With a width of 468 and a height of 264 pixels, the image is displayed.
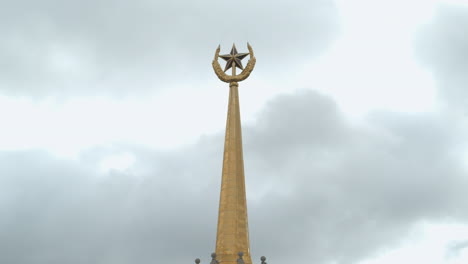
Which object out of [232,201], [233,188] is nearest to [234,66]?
[233,188]

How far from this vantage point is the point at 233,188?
3078 cm

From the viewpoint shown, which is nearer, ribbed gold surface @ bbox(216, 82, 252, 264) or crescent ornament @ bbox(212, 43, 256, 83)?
ribbed gold surface @ bbox(216, 82, 252, 264)

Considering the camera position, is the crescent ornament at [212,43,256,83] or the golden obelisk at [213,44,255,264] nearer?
the golden obelisk at [213,44,255,264]

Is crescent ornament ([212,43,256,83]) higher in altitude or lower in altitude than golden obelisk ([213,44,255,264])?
higher

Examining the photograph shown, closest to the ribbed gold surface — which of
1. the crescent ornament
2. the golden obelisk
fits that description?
the golden obelisk

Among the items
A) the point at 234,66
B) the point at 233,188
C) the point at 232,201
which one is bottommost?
the point at 232,201

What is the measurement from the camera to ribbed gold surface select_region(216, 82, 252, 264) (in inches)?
1153

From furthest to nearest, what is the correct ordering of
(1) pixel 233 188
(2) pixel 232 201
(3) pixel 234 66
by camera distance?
(3) pixel 234 66, (1) pixel 233 188, (2) pixel 232 201

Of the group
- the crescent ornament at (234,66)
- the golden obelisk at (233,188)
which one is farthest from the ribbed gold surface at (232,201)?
the crescent ornament at (234,66)

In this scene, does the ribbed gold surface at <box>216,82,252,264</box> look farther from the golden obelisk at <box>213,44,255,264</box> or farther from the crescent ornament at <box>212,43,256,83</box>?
the crescent ornament at <box>212,43,256,83</box>

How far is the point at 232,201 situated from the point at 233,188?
73 centimetres

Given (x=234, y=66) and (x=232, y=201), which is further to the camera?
(x=234, y=66)

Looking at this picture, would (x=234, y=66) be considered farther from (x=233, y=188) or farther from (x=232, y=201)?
(x=232, y=201)

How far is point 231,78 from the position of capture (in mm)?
33844
